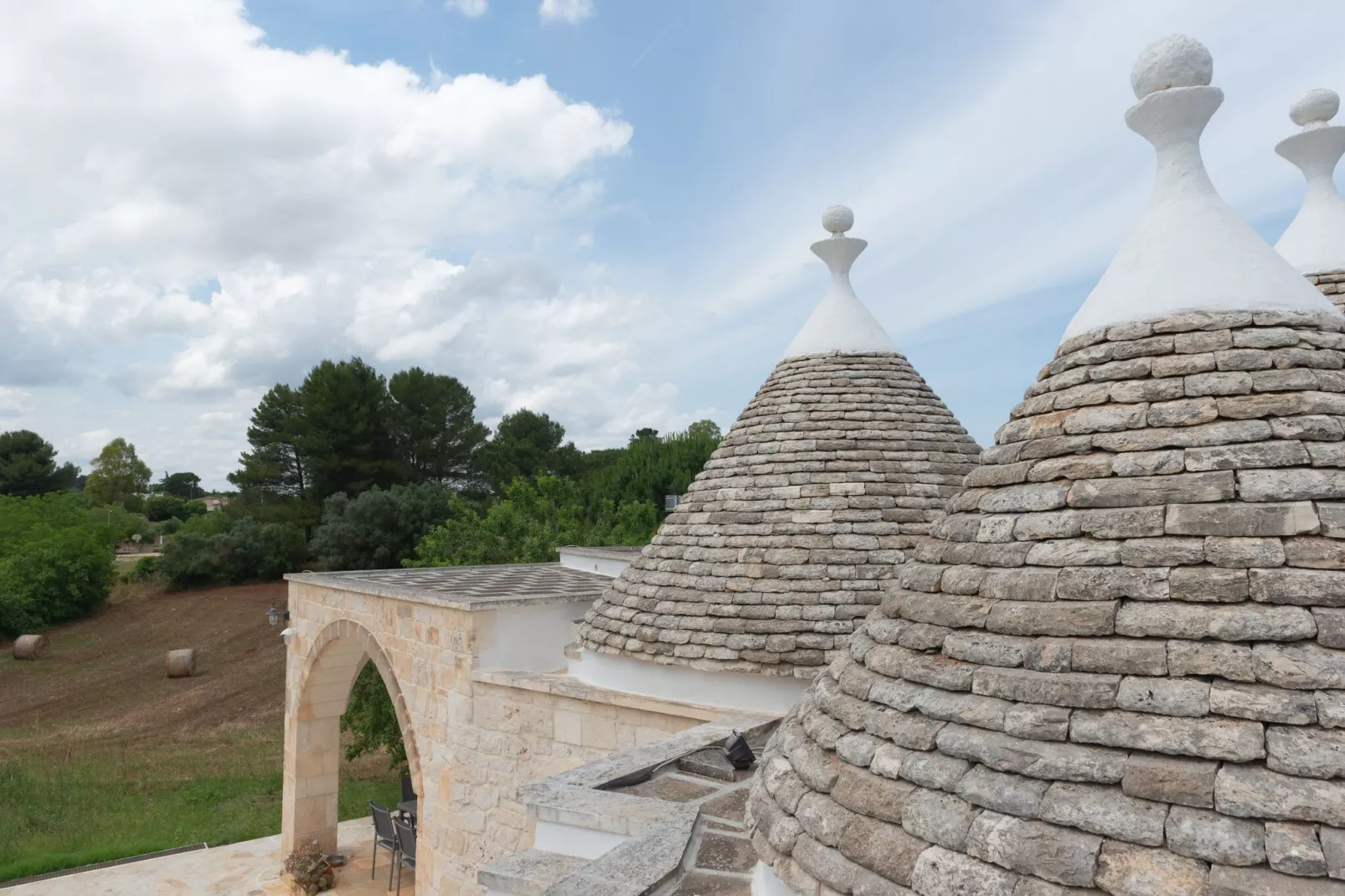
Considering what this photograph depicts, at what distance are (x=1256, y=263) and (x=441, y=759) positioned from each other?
7.40 m

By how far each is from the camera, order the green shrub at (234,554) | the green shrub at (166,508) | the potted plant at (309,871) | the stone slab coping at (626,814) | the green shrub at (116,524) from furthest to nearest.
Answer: the green shrub at (166,508) → the green shrub at (116,524) → the green shrub at (234,554) → the potted plant at (309,871) → the stone slab coping at (626,814)

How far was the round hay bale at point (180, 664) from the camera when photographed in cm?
2247

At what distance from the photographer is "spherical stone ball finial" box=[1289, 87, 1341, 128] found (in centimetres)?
564

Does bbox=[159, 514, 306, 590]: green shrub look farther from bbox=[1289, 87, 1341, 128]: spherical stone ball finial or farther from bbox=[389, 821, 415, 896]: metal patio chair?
bbox=[1289, 87, 1341, 128]: spherical stone ball finial

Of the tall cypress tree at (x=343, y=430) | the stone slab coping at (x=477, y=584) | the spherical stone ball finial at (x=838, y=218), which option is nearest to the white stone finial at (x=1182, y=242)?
the spherical stone ball finial at (x=838, y=218)

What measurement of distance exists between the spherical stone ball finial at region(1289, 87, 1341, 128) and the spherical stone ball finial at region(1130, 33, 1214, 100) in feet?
10.7

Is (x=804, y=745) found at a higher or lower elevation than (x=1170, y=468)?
lower

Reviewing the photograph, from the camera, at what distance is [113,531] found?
34.1m

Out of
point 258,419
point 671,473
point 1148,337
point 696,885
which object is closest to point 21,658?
point 258,419

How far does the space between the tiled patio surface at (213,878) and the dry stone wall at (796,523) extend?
20.8 feet

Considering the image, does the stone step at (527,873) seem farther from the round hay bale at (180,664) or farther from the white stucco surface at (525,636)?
Answer: the round hay bale at (180,664)

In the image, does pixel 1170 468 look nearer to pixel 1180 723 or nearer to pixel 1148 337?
pixel 1148 337

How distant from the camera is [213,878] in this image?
35.8 ft

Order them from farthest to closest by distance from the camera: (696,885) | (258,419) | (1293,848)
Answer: (258,419), (696,885), (1293,848)
